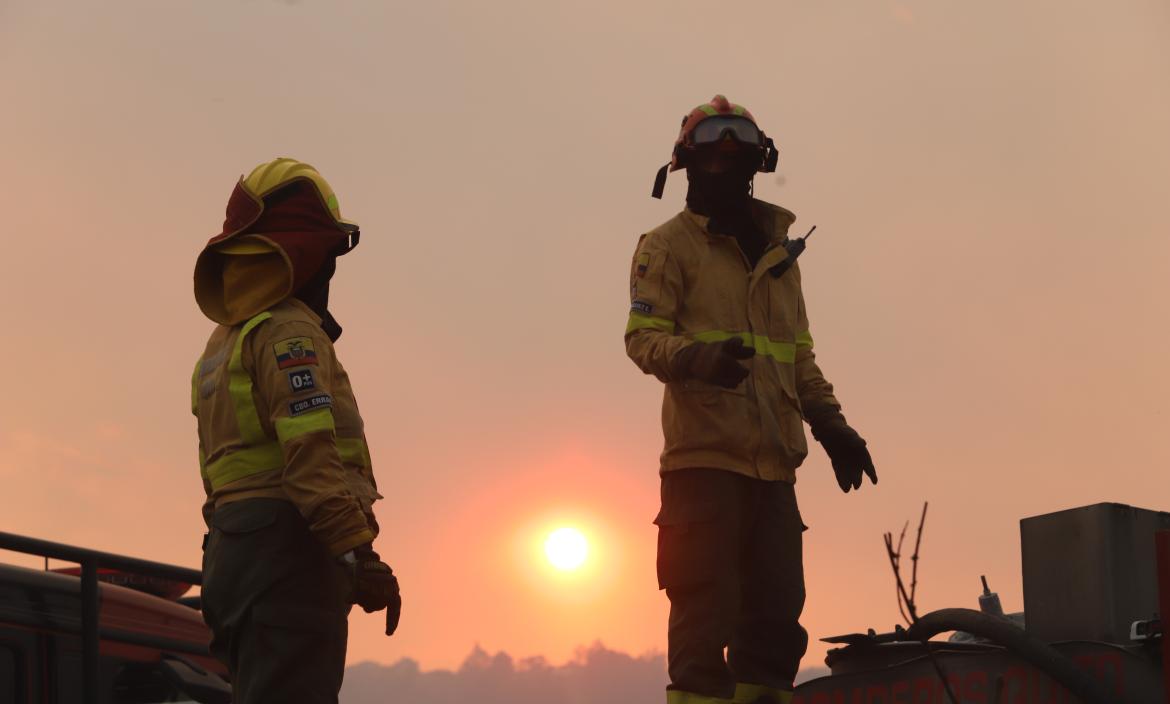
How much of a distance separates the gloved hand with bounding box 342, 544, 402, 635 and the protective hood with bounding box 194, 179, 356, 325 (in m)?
0.86

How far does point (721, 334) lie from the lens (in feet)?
18.9

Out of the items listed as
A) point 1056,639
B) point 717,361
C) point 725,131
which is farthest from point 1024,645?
point 725,131

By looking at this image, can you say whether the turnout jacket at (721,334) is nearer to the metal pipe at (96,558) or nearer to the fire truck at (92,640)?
the metal pipe at (96,558)

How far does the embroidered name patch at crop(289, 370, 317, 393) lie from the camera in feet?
15.4

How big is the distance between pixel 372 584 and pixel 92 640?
204 centimetres

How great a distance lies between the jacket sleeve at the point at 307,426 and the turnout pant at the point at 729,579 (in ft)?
4.32

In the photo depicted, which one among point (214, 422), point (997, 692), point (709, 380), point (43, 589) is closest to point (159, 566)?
point (43, 589)

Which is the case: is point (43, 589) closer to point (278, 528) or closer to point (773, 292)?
point (278, 528)

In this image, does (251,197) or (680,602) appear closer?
(251,197)

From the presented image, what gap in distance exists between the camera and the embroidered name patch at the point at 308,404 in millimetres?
4656

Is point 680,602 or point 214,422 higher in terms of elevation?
point 214,422

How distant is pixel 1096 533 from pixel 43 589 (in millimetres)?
4218

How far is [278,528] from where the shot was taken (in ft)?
15.5

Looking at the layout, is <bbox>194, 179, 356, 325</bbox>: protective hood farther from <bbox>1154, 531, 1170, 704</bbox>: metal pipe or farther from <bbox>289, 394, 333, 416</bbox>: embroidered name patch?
<bbox>1154, 531, 1170, 704</bbox>: metal pipe
